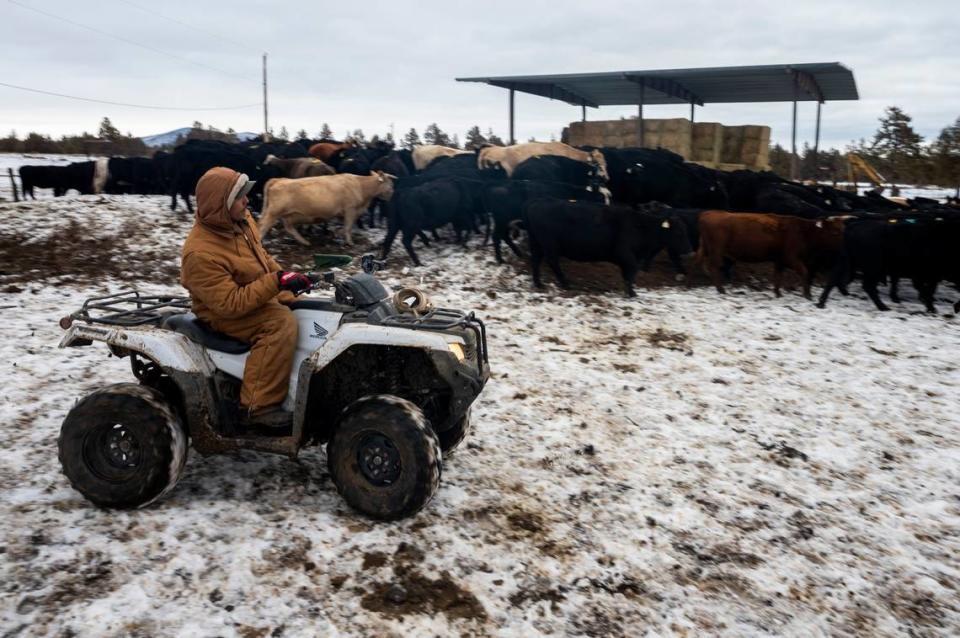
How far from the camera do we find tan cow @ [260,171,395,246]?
11.9 metres

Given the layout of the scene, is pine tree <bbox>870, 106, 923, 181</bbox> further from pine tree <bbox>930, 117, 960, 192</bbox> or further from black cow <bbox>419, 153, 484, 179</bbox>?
black cow <bbox>419, 153, 484, 179</bbox>

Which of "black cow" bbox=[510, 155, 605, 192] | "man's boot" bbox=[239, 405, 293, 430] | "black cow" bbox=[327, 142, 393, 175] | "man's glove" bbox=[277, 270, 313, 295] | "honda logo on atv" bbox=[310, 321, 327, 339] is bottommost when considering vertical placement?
"man's boot" bbox=[239, 405, 293, 430]

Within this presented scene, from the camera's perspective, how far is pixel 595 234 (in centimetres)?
1060

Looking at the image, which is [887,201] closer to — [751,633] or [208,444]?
[751,633]

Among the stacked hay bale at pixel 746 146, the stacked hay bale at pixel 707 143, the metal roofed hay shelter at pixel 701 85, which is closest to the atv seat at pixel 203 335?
the metal roofed hay shelter at pixel 701 85

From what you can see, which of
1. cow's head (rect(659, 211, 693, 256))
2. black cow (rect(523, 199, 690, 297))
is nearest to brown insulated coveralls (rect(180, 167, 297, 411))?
black cow (rect(523, 199, 690, 297))

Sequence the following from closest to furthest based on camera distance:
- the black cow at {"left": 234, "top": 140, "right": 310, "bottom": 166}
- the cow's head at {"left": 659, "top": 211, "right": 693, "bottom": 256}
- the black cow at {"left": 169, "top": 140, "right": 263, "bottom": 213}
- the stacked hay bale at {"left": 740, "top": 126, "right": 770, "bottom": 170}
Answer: the cow's head at {"left": 659, "top": 211, "right": 693, "bottom": 256} < the black cow at {"left": 169, "top": 140, "right": 263, "bottom": 213} < the black cow at {"left": 234, "top": 140, "right": 310, "bottom": 166} < the stacked hay bale at {"left": 740, "top": 126, "right": 770, "bottom": 170}

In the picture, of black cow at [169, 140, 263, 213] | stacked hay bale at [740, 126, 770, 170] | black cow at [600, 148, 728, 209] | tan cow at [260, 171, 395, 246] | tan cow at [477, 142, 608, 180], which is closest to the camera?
tan cow at [260, 171, 395, 246]

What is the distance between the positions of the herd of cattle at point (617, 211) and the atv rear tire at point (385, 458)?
7397 millimetres

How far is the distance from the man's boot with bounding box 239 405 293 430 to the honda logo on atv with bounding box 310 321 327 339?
50 cm

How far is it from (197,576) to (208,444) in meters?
0.90

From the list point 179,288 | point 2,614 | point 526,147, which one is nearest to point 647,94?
point 526,147

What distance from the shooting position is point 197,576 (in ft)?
10.8

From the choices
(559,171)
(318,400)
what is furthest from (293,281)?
(559,171)
